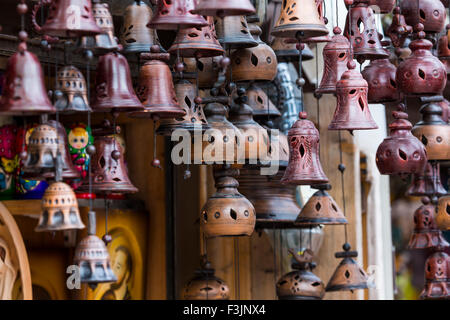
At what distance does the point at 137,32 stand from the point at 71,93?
60 cm

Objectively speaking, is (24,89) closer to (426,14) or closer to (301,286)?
(426,14)

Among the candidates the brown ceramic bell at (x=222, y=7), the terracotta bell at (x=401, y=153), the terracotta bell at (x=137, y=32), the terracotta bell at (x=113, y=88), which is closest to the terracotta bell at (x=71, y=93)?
the terracotta bell at (x=113, y=88)

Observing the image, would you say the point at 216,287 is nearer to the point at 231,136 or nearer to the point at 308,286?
the point at 308,286

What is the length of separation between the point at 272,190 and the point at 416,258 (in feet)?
22.8

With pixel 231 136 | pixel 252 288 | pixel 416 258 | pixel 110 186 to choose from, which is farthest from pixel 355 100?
pixel 416 258

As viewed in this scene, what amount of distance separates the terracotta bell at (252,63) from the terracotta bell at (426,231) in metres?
1.14

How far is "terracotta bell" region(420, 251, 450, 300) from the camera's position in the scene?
4.76 metres

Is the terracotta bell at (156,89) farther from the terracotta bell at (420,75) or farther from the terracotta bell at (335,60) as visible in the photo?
the terracotta bell at (420,75)

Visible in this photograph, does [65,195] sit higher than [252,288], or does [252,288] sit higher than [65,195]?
[252,288]

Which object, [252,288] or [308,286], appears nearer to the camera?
[308,286]

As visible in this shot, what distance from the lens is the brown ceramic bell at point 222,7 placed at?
10.3ft

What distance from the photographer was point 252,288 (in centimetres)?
568

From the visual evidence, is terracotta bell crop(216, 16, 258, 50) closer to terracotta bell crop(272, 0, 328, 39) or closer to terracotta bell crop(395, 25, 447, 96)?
terracotta bell crop(272, 0, 328, 39)

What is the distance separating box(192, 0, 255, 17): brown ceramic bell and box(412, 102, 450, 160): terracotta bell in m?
1.47
